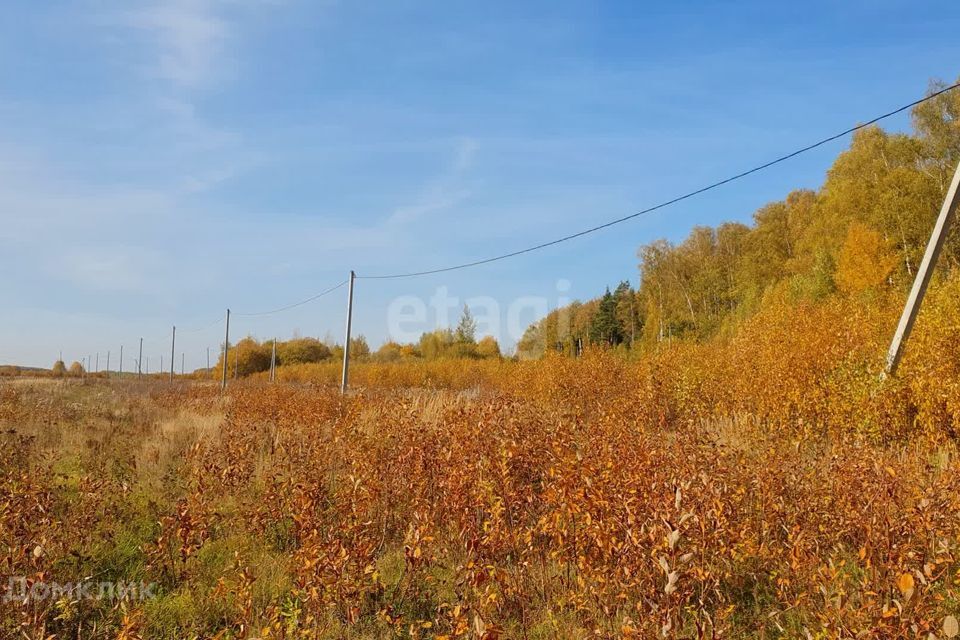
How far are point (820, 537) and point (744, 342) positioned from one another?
7683 mm

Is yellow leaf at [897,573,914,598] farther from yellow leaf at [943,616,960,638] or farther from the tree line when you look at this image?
the tree line

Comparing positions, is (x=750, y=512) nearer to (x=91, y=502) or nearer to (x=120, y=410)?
(x=91, y=502)

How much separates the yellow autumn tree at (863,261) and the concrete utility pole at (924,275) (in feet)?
60.5

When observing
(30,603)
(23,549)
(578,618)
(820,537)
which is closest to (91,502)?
(23,549)

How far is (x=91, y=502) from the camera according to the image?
489cm

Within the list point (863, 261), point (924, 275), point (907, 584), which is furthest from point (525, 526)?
point (863, 261)

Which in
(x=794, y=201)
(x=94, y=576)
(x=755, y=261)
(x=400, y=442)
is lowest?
(x=94, y=576)

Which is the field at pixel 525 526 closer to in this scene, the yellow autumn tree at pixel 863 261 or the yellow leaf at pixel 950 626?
the yellow leaf at pixel 950 626

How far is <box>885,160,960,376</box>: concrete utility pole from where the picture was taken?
6.45 m

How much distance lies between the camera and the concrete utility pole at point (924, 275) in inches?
254

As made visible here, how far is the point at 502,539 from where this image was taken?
11.7 feet

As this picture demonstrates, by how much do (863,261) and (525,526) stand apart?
24.7m

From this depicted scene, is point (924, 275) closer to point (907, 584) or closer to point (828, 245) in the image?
point (907, 584)

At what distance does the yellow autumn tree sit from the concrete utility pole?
1844 cm
